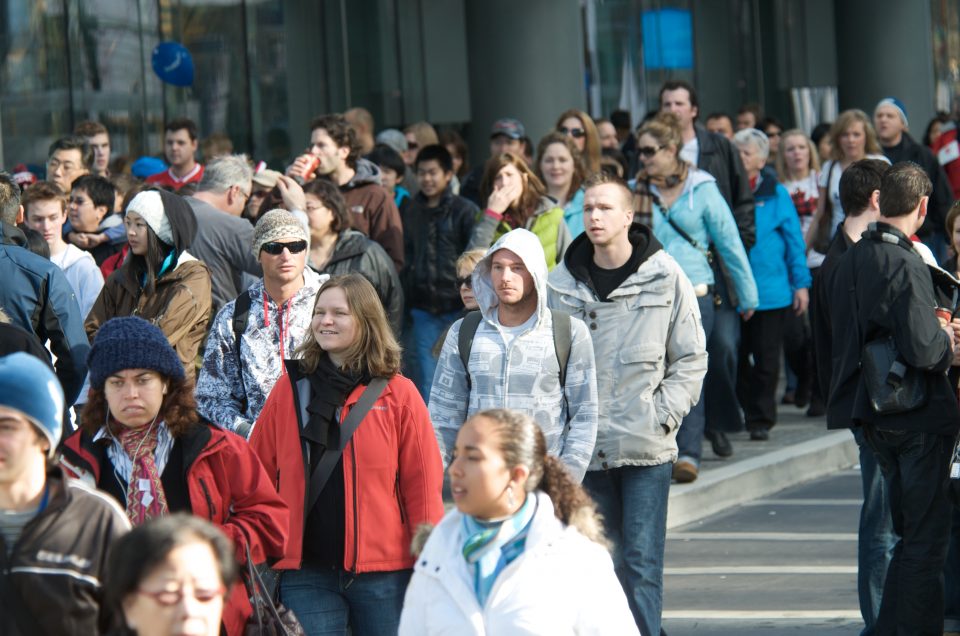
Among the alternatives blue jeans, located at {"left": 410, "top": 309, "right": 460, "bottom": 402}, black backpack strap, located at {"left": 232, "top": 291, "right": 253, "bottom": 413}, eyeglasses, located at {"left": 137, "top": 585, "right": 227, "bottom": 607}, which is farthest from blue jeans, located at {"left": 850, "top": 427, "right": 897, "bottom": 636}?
blue jeans, located at {"left": 410, "top": 309, "right": 460, "bottom": 402}

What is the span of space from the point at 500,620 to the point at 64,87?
11.8 m

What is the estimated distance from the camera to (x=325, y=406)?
21.3 feet

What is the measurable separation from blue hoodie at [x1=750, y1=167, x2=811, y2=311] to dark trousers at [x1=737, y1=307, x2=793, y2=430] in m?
A: 0.15

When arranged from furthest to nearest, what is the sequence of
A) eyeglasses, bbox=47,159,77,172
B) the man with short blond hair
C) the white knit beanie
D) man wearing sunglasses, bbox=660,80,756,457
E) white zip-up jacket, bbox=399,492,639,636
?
the man with short blond hair < eyeglasses, bbox=47,159,77,172 < man wearing sunglasses, bbox=660,80,756,457 < the white knit beanie < white zip-up jacket, bbox=399,492,639,636

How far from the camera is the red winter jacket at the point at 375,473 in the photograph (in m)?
6.40

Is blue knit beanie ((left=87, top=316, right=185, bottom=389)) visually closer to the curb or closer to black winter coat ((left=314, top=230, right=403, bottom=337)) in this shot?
black winter coat ((left=314, top=230, right=403, bottom=337))

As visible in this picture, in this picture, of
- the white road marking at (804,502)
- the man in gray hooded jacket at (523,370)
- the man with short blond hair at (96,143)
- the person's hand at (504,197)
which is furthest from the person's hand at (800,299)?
the man in gray hooded jacket at (523,370)

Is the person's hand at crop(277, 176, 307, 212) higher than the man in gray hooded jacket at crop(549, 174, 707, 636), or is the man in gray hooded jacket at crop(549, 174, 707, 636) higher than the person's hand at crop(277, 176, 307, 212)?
the person's hand at crop(277, 176, 307, 212)

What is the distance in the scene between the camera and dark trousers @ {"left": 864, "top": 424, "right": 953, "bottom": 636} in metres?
7.35

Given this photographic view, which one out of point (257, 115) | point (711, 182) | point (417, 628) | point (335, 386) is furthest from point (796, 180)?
point (417, 628)

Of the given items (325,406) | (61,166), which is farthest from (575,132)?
(325,406)

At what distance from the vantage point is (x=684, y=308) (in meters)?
7.78

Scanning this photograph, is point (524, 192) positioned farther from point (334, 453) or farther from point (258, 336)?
point (334, 453)

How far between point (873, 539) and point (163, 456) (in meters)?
3.41
